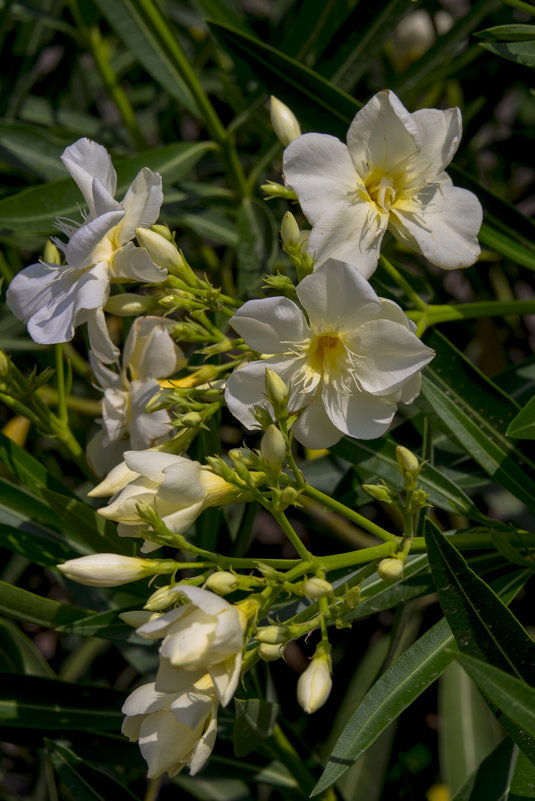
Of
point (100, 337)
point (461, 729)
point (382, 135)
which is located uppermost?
point (382, 135)

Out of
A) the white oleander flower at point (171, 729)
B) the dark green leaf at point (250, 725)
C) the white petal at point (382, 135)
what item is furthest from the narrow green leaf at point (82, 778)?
the white petal at point (382, 135)

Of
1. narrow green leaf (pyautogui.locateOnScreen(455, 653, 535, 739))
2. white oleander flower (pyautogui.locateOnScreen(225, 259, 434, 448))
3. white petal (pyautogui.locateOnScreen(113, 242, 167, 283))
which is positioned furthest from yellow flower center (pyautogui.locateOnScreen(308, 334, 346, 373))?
narrow green leaf (pyautogui.locateOnScreen(455, 653, 535, 739))

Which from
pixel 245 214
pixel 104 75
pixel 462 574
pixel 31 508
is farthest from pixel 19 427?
pixel 462 574

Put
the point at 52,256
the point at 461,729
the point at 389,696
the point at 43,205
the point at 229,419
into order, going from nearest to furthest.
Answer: the point at 389,696 < the point at 52,256 < the point at 43,205 < the point at 461,729 < the point at 229,419

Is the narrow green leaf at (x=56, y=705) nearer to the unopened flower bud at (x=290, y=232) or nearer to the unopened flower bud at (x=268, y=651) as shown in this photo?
the unopened flower bud at (x=268, y=651)

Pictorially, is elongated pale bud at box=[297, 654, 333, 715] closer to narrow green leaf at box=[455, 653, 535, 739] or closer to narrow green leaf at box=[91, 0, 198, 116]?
narrow green leaf at box=[455, 653, 535, 739]

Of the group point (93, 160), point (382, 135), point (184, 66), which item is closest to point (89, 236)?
point (93, 160)

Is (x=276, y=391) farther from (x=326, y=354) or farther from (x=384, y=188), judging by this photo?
(x=384, y=188)
